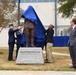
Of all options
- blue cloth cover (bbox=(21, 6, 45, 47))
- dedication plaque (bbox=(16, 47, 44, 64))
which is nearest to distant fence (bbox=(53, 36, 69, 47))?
blue cloth cover (bbox=(21, 6, 45, 47))

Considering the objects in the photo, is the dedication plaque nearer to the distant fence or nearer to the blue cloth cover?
the blue cloth cover

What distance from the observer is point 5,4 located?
2245 centimetres

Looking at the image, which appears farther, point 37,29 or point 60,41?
point 60,41

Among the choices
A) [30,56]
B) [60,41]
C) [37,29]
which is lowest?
[60,41]

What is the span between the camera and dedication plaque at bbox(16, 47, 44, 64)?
13.5 meters

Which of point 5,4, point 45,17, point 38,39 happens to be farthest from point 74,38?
point 45,17

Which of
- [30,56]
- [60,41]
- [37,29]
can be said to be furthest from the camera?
[60,41]

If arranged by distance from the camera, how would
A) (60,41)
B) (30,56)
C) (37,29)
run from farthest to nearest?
1. (60,41)
2. (37,29)
3. (30,56)

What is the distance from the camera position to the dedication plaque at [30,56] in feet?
44.2

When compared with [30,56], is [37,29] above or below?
above

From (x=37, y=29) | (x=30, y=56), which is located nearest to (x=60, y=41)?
(x=37, y=29)

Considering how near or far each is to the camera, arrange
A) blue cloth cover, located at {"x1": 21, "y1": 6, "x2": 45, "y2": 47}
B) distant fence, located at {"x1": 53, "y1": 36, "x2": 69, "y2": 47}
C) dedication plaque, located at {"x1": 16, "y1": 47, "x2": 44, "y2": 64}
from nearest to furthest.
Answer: dedication plaque, located at {"x1": 16, "y1": 47, "x2": 44, "y2": 64}
blue cloth cover, located at {"x1": 21, "y1": 6, "x2": 45, "y2": 47}
distant fence, located at {"x1": 53, "y1": 36, "x2": 69, "y2": 47}

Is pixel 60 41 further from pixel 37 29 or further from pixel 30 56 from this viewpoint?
pixel 30 56

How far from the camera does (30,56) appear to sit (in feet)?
44.7
